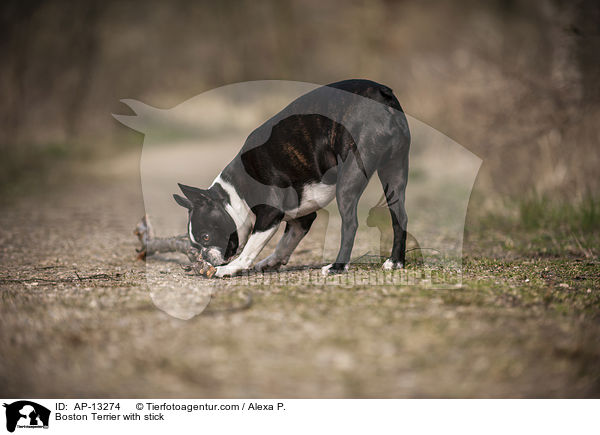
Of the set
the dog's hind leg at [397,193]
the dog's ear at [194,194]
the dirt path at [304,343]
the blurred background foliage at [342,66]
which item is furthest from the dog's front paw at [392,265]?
the blurred background foliage at [342,66]

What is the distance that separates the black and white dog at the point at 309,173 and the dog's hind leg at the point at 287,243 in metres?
0.26

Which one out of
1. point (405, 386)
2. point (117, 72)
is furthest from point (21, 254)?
point (117, 72)

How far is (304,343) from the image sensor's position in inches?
112

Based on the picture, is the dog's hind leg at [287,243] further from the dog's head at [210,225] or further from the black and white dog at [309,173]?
the dog's head at [210,225]

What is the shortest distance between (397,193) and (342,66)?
993 inches

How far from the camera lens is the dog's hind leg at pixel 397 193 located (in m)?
4.34

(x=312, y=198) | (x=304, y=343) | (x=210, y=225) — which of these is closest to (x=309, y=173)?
(x=312, y=198)

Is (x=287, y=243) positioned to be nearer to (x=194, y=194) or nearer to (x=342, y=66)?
(x=194, y=194)

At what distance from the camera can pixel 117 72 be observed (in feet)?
82.8
